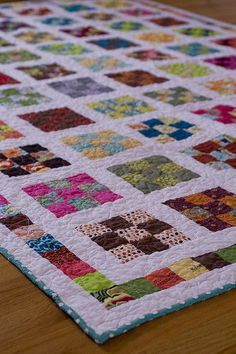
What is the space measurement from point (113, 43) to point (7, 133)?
4.10 ft

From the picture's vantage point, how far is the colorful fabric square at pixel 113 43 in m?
3.46

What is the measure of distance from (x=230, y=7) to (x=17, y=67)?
1761 mm

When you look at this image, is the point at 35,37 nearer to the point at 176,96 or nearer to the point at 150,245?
the point at 176,96

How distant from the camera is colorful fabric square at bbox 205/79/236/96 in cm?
290

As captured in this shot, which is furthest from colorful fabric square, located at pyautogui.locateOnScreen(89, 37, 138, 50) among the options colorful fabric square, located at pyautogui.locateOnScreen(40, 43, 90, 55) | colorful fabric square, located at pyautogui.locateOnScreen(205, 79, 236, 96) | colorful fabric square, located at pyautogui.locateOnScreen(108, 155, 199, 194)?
colorful fabric square, located at pyautogui.locateOnScreen(108, 155, 199, 194)

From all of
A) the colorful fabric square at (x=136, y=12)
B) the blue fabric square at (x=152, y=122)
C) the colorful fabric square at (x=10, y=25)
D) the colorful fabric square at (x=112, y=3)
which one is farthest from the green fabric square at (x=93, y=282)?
the colorful fabric square at (x=112, y=3)

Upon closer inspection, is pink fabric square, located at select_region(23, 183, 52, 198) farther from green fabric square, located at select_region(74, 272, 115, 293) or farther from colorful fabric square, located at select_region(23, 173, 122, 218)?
green fabric square, located at select_region(74, 272, 115, 293)

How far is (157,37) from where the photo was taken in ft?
12.0

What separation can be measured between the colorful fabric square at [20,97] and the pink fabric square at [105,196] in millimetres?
775

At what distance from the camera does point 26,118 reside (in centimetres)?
256

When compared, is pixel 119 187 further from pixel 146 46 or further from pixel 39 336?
pixel 146 46

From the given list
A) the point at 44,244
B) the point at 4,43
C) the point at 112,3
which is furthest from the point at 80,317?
the point at 112,3

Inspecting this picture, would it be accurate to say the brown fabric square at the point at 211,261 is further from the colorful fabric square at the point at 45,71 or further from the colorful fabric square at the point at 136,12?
the colorful fabric square at the point at 136,12

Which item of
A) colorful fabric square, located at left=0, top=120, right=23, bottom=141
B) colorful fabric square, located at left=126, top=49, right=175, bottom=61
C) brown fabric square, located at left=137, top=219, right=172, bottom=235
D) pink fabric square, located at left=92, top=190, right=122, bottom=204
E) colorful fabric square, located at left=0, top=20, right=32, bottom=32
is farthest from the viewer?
colorful fabric square, located at left=0, top=20, right=32, bottom=32
